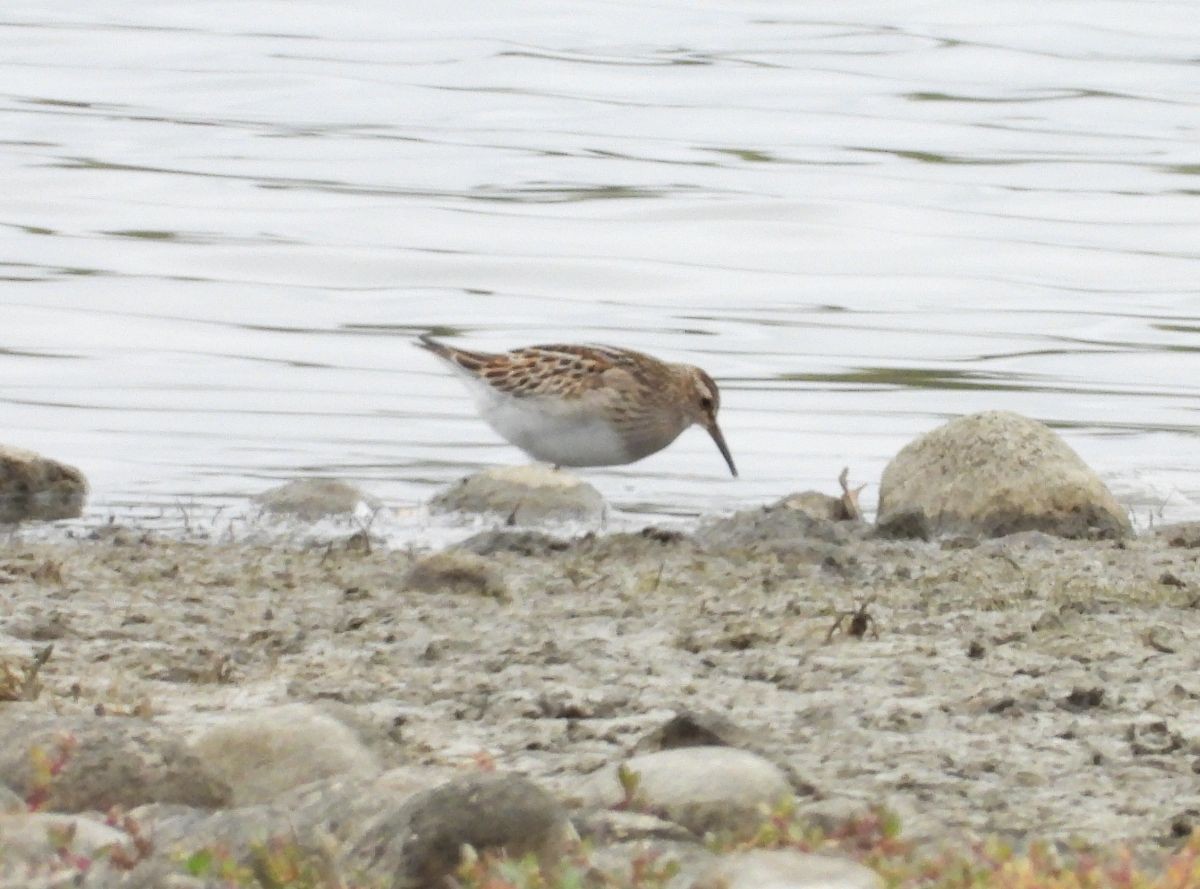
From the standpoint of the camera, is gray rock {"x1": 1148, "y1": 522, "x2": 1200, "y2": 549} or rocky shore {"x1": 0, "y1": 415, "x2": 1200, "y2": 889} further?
gray rock {"x1": 1148, "y1": 522, "x2": 1200, "y2": 549}

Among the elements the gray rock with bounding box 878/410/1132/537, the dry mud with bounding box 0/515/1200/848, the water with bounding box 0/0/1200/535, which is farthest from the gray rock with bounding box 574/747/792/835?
the water with bounding box 0/0/1200/535

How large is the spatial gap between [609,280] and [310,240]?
2.00 meters

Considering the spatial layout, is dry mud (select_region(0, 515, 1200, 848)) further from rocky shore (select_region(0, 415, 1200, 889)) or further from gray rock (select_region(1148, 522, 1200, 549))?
gray rock (select_region(1148, 522, 1200, 549))

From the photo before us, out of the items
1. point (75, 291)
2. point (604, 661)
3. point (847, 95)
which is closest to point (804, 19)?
point (847, 95)

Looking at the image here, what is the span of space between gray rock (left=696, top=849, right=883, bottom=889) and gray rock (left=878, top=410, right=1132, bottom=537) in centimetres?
531

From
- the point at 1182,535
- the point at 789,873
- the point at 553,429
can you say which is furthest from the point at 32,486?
the point at 789,873

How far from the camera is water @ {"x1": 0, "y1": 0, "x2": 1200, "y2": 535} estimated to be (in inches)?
505

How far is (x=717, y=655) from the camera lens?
6676mm

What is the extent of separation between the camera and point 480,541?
8.98m

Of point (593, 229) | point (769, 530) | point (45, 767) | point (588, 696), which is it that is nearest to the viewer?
point (45, 767)

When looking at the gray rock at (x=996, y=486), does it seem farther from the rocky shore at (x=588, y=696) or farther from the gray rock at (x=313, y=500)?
the gray rock at (x=313, y=500)

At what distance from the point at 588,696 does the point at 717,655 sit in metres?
0.62

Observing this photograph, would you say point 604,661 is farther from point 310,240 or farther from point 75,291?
point 310,240

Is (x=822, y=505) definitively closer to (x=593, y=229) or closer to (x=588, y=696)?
(x=588, y=696)
